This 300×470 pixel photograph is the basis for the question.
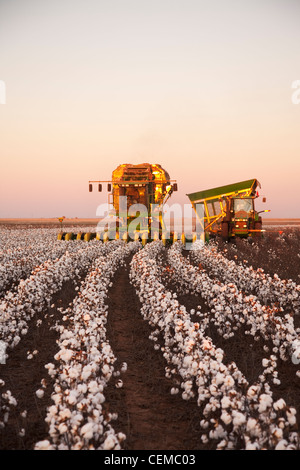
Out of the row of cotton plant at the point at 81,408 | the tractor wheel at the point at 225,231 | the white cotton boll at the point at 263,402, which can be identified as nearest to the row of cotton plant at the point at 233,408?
the white cotton boll at the point at 263,402

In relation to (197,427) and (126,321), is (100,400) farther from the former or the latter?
(126,321)

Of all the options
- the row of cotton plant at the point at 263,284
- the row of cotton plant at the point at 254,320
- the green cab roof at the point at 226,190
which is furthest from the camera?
the green cab roof at the point at 226,190

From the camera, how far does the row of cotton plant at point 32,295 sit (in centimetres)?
782

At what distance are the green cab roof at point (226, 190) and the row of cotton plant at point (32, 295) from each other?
12480mm

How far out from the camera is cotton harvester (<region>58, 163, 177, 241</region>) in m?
28.3

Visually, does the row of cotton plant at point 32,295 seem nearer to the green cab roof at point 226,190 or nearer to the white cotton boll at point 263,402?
the white cotton boll at point 263,402

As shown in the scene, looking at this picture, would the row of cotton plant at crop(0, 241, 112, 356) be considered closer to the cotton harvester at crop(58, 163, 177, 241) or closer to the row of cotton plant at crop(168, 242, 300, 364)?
the row of cotton plant at crop(168, 242, 300, 364)

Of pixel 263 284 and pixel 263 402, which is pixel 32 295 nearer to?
pixel 263 284

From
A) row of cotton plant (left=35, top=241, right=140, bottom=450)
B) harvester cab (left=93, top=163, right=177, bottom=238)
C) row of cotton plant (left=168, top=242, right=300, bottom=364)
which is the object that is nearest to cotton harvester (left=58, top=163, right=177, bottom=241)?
harvester cab (left=93, top=163, right=177, bottom=238)

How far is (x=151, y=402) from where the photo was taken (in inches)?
225

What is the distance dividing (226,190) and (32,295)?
2116 centimetres

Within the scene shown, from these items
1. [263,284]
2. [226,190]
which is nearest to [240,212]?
[226,190]

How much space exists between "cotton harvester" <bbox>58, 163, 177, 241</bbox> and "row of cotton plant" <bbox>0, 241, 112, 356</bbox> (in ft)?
27.4
